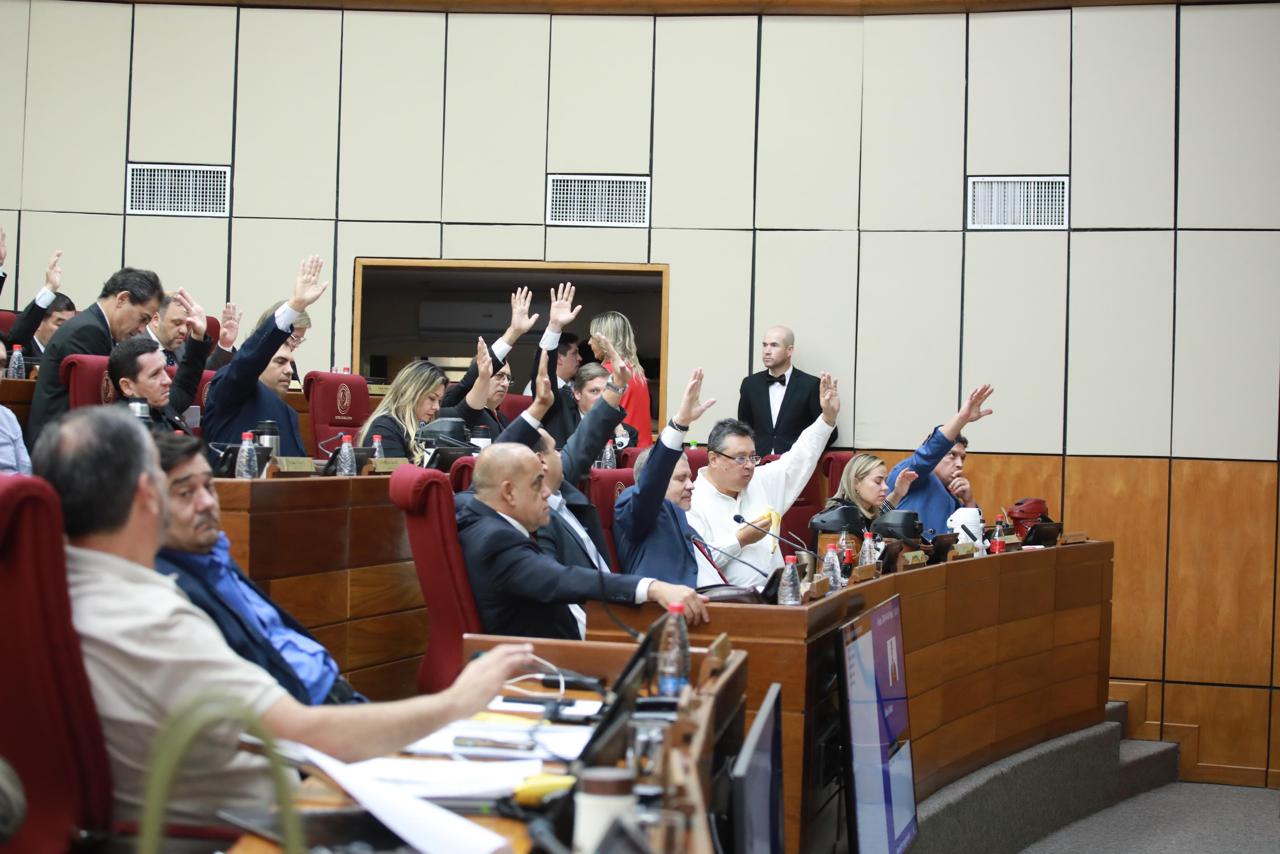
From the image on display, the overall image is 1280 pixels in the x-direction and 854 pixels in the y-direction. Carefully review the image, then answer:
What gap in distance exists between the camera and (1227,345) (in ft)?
22.6

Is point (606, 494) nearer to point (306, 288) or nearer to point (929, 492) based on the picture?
point (306, 288)

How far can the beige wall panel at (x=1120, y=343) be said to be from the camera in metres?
6.93

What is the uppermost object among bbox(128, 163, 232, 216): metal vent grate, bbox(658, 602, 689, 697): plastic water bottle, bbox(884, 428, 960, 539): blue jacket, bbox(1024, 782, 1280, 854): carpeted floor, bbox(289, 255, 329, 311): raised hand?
bbox(128, 163, 232, 216): metal vent grate

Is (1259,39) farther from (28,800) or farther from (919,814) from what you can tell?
(28,800)

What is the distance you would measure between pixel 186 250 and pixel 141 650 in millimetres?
6230

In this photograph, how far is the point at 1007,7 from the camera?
705 cm

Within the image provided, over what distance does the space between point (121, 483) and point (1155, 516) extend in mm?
6316

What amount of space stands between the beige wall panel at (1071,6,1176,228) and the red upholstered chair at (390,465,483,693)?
5.07 m

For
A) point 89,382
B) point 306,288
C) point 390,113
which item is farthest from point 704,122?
point 89,382

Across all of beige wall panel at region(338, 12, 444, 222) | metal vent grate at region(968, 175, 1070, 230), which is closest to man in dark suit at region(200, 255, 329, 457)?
beige wall panel at region(338, 12, 444, 222)

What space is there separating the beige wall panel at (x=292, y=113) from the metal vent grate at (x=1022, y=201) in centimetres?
373

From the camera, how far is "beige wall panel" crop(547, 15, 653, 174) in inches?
287

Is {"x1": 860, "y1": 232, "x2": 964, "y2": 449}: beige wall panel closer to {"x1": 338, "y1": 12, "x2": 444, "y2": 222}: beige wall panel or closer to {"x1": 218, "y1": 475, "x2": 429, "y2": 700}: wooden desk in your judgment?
{"x1": 338, "y1": 12, "x2": 444, "y2": 222}: beige wall panel

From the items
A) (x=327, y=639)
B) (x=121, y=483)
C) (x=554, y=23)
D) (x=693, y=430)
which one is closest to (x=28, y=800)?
(x=121, y=483)
